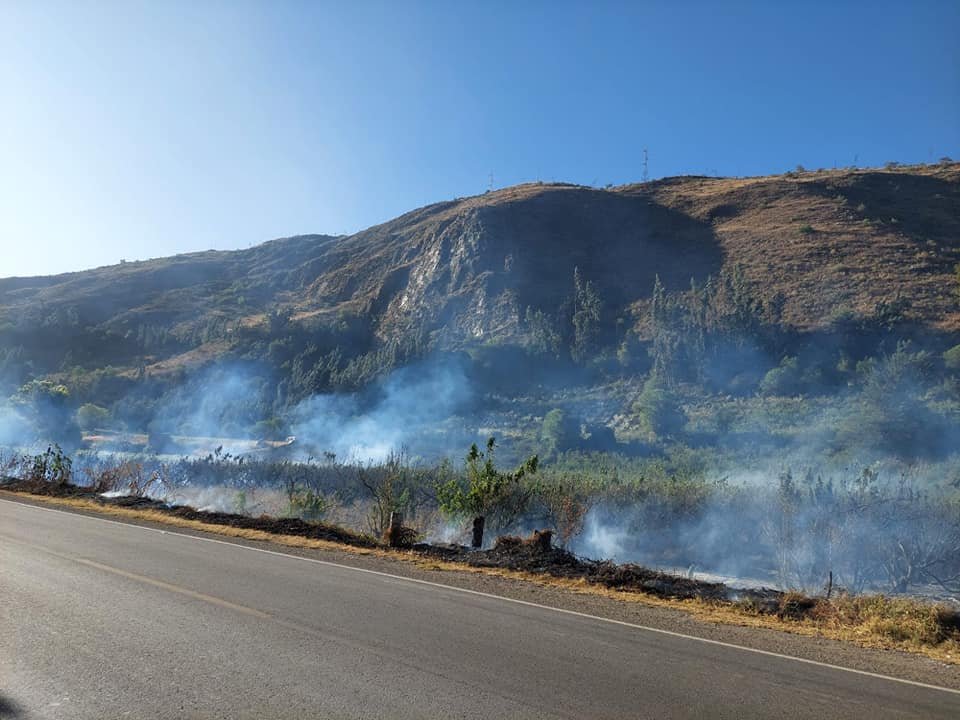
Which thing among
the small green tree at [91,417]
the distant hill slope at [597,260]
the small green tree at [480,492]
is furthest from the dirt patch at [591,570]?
the small green tree at [91,417]

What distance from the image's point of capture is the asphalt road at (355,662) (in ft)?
14.9

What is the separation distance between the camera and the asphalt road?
454 centimetres

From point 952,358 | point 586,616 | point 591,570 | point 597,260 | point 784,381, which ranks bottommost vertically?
point 591,570

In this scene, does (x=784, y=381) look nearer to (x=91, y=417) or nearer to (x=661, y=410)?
(x=661, y=410)

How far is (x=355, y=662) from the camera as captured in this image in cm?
536

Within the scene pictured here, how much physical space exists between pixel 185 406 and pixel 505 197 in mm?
41144

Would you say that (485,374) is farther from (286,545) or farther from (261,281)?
(261,281)

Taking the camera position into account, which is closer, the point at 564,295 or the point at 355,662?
the point at 355,662

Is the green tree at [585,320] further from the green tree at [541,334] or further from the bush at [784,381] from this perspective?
the bush at [784,381]

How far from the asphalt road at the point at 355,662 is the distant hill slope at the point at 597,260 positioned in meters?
40.2

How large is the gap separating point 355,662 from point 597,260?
188ft

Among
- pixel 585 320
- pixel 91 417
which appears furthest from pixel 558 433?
pixel 91 417

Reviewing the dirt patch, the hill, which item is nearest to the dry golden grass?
the dirt patch

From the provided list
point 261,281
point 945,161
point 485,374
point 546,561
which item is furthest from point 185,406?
point 945,161
